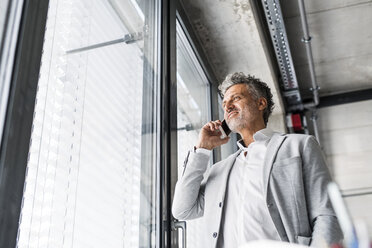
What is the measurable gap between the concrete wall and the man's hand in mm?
3739

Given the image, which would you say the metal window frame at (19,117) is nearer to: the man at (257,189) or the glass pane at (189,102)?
the man at (257,189)

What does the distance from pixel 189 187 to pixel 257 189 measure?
332 millimetres

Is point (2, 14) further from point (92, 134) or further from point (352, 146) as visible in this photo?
point (352, 146)

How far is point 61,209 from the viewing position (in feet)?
4.29

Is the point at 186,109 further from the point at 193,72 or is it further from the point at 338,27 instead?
the point at 338,27

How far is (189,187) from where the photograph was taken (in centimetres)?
202

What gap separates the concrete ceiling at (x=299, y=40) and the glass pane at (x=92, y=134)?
1.25 meters

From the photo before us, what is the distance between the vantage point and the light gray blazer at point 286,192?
1.68m

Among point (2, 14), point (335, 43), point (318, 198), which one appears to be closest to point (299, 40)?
point (335, 43)

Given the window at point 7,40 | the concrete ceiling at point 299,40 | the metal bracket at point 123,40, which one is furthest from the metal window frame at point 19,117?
the concrete ceiling at point 299,40

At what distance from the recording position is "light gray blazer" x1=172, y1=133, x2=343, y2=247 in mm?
1682

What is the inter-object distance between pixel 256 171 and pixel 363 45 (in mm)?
3280

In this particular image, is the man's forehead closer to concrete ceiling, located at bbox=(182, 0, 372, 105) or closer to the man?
the man

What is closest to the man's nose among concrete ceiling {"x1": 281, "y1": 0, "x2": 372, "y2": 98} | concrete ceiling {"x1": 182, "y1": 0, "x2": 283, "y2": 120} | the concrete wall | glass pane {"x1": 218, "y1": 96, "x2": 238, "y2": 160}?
concrete ceiling {"x1": 182, "y1": 0, "x2": 283, "y2": 120}
